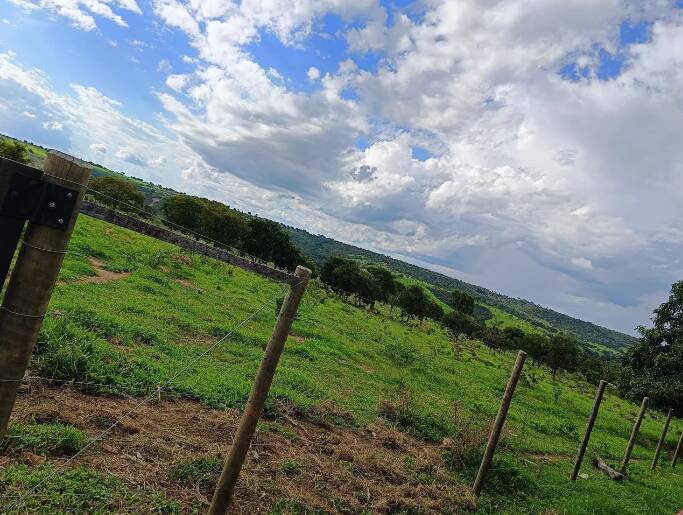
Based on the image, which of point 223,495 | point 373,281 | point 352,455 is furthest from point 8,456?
point 373,281

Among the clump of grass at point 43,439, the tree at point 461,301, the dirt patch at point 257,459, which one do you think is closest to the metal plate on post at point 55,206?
the dirt patch at point 257,459

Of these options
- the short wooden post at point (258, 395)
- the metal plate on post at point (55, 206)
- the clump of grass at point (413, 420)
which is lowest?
the clump of grass at point (413, 420)

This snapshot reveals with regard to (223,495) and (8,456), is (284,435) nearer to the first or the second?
(223,495)

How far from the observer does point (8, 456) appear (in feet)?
16.5

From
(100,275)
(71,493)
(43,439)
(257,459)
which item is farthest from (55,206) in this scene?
(100,275)

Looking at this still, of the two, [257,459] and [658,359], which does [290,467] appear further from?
[658,359]

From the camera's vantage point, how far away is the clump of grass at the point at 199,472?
573 centimetres

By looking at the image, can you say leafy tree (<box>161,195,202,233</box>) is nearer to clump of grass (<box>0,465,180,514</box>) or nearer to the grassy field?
the grassy field

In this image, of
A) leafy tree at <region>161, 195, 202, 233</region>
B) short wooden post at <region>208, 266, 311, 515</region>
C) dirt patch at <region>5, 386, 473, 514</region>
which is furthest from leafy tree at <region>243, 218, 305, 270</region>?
short wooden post at <region>208, 266, 311, 515</region>

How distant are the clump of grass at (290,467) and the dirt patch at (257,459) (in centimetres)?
2

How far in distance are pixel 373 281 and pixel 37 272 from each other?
63905mm

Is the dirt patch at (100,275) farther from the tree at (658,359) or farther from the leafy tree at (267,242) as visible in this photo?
the leafy tree at (267,242)

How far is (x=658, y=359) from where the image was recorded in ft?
81.5

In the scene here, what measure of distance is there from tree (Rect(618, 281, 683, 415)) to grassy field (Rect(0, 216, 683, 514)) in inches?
104
